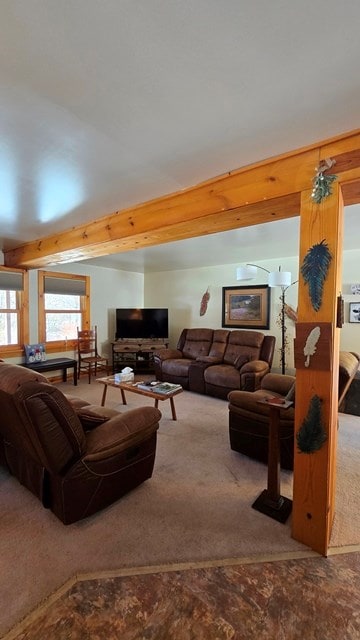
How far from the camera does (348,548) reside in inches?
66.3

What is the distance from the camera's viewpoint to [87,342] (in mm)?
5637

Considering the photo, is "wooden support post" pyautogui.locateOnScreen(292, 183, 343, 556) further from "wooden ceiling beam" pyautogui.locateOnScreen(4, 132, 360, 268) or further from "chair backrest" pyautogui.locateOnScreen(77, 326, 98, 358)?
"chair backrest" pyautogui.locateOnScreen(77, 326, 98, 358)

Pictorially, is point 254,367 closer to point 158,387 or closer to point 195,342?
point 158,387

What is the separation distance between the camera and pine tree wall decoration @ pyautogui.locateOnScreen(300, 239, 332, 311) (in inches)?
59.9

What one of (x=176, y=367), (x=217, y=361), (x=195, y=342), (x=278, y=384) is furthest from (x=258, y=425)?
(x=195, y=342)

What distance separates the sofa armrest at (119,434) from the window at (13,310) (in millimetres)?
3470

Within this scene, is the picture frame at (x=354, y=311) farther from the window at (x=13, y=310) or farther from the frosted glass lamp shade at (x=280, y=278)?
the window at (x=13, y=310)

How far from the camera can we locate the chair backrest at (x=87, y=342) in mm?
5507

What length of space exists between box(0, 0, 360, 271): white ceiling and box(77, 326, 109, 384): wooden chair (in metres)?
3.80

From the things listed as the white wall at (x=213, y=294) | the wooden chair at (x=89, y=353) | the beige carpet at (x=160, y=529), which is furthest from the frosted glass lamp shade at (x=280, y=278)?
the wooden chair at (x=89, y=353)

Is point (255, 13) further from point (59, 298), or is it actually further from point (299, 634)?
point (59, 298)

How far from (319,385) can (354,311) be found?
341 cm

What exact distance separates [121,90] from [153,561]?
2339mm

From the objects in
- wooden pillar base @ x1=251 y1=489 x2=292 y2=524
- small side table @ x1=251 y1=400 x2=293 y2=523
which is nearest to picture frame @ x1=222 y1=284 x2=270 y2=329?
small side table @ x1=251 y1=400 x2=293 y2=523
